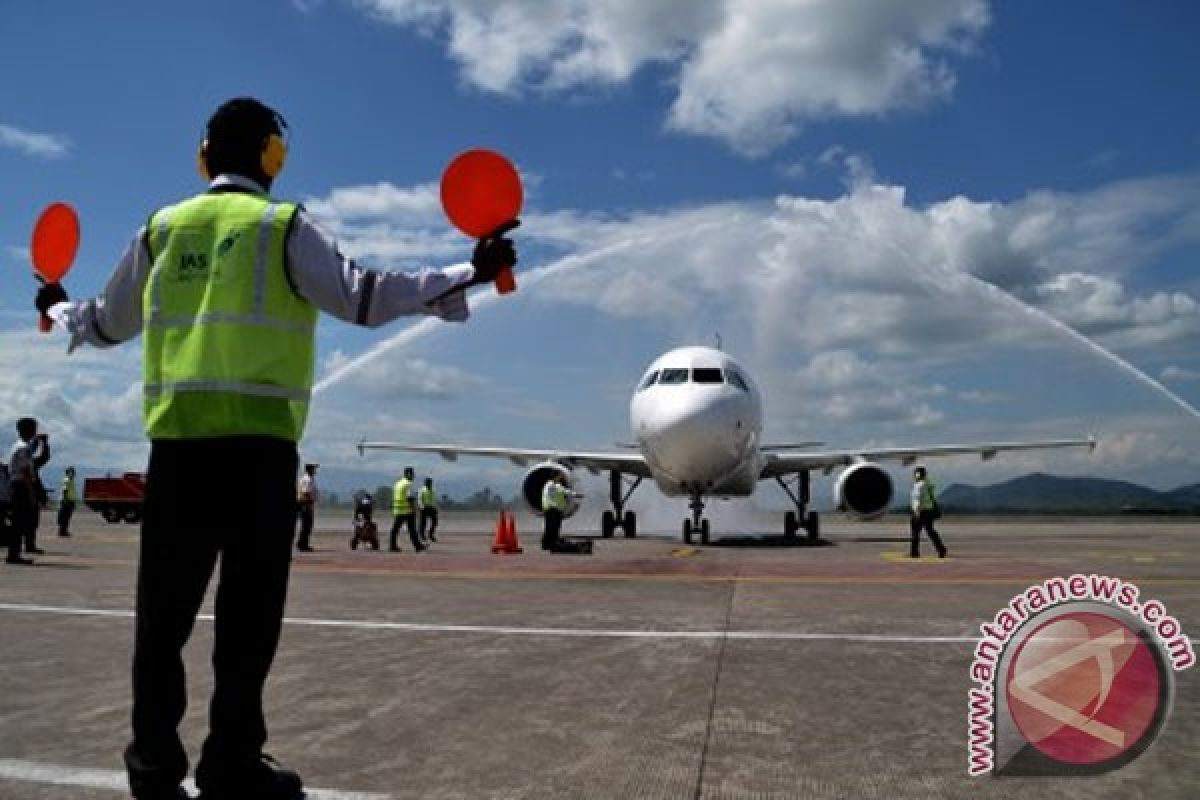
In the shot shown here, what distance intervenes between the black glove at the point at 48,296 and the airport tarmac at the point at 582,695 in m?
Answer: 1.70

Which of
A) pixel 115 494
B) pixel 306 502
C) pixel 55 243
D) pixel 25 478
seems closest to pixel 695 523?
pixel 306 502

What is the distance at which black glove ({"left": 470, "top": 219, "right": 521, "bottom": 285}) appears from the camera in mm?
2898

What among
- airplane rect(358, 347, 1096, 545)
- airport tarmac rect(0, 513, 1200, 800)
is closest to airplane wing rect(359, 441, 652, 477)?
airplane rect(358, 347, 1096, 545)

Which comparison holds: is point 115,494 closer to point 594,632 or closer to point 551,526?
point 551,526

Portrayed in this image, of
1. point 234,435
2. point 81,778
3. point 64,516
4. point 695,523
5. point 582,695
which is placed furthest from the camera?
point 64,516

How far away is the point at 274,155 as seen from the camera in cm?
330

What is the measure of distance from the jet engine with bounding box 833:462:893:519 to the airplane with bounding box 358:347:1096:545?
2cm

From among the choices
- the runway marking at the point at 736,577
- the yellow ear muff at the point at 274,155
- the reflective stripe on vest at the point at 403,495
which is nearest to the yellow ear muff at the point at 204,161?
the yellow ear muff at the point at 274,155

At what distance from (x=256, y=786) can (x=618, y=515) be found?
988 inches

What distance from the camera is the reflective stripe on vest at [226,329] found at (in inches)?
115

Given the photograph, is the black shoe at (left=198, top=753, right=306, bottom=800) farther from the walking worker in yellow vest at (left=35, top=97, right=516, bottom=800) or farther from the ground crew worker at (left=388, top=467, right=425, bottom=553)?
the ground crew worker at (left=388, top=467, right=425, bottom=553)

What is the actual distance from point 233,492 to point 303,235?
82 cm

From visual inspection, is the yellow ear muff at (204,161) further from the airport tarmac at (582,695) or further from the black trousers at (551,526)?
the black trousers at (551,526)

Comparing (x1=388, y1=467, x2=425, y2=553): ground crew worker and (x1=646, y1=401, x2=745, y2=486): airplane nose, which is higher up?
(x1=646, y1=401, x2=745, y2=486): airplane nose
